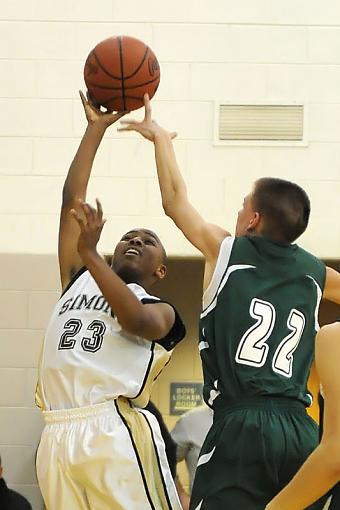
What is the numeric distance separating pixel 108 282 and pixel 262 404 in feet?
2.65

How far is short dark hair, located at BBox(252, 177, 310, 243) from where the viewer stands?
10.9 ft

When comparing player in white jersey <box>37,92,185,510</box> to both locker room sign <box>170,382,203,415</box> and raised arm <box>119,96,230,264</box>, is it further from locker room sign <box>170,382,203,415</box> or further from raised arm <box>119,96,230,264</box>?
locker room sign <box>170,382,203,415</box>

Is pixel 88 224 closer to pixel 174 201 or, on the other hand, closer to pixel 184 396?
pixel 174 201

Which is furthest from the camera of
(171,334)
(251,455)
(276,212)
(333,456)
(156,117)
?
(156,117)

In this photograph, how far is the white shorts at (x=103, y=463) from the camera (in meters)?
3.57

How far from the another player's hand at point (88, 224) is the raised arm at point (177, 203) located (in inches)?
10.7

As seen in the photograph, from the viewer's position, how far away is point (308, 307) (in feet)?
10.8

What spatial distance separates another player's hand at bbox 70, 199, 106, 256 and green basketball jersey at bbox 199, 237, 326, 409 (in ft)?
1.79

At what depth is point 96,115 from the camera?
13.5 ft

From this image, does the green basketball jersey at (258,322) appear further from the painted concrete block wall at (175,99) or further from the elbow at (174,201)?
the painted concrete block wall at (175,99)

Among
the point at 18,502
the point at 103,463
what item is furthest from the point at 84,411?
the point at 18,502

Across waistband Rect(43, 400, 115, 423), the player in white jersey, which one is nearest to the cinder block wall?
the player in white jersey

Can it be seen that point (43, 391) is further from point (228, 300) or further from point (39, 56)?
point (39, 56)

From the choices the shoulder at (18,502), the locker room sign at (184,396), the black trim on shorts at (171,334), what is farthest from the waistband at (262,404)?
the locker room sign at (184,396)
